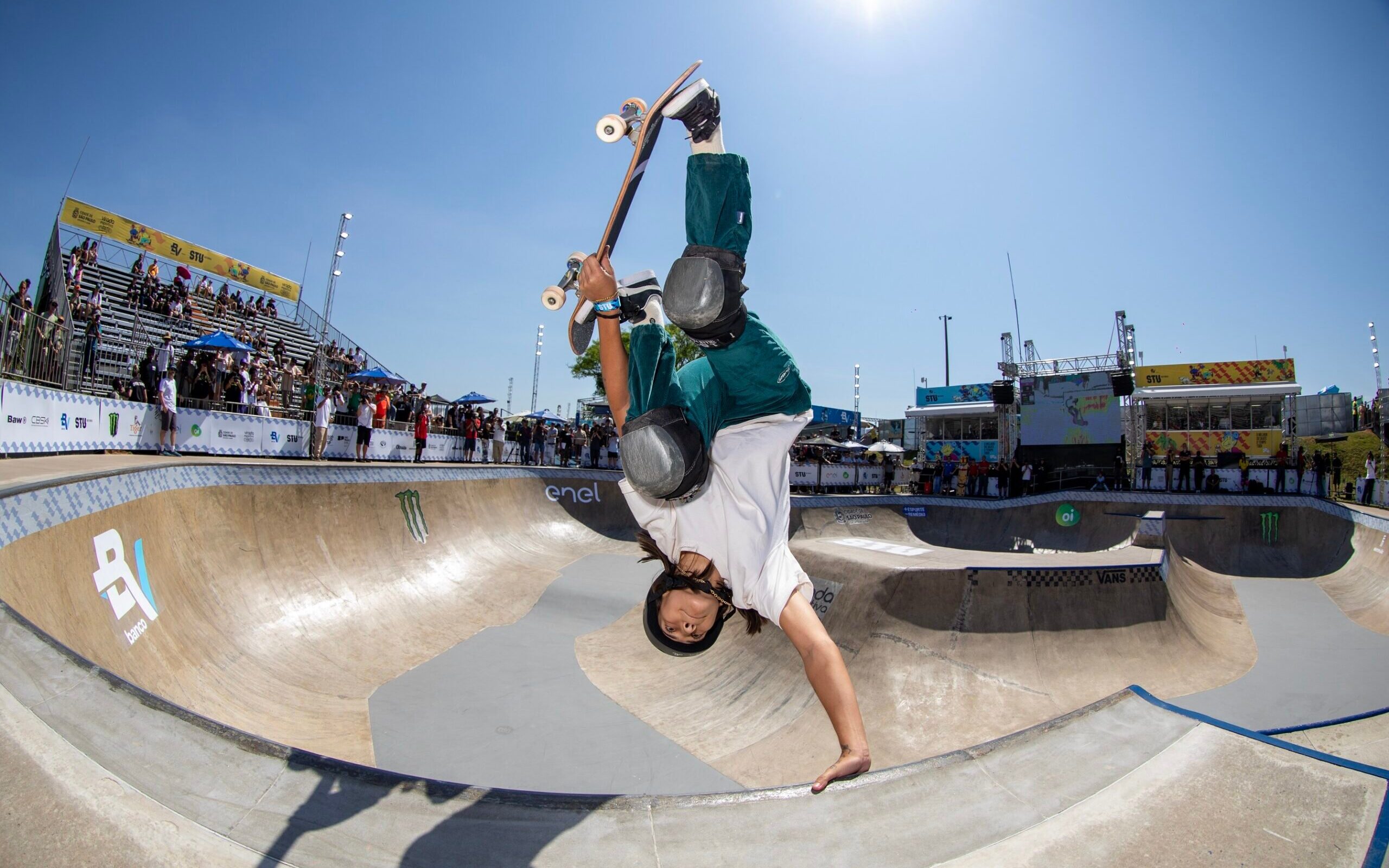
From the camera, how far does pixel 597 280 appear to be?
287cm

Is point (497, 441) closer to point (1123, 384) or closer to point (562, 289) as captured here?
point (562, 289)

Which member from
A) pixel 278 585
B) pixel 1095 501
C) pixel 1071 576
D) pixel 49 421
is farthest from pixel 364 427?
pixel 1095 501

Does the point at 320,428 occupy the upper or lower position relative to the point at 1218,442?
upper

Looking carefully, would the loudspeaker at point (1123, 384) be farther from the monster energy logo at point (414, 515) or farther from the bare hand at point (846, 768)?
the bare hand at point (846, 768)

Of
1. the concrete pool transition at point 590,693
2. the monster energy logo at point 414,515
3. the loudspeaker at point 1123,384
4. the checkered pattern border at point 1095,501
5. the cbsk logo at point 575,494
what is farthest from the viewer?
the loudspeaker at point 1123,384

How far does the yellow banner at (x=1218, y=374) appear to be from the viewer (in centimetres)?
2820

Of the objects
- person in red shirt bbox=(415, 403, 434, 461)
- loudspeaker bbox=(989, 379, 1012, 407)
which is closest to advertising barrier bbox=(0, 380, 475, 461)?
Result: person in red shirt bbox=(415, 403, 434, 461)

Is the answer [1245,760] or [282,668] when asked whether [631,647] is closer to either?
[282,668]

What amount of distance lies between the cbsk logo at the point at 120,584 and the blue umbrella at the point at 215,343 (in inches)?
464

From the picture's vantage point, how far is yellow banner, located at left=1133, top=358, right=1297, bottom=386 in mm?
28203

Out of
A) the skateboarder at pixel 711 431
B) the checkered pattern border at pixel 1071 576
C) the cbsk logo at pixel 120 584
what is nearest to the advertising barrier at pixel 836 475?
the checkered pattern border at pixel 1071 576

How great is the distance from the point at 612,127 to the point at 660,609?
2397mm

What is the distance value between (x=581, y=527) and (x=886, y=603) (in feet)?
31.9

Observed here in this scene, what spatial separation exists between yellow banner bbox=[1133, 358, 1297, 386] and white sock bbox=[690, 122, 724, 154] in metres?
33.0
